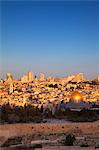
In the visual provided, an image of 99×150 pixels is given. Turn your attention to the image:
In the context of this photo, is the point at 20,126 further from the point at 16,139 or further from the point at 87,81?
the point at 87,81

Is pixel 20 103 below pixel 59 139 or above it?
above

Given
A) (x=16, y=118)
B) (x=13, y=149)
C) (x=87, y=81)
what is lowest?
(x=13, y=149)

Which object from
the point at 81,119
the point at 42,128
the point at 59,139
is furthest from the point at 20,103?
the point at 59,139

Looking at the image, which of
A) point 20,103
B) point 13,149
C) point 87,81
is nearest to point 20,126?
point 13,149

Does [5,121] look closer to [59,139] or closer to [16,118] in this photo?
[16,118]

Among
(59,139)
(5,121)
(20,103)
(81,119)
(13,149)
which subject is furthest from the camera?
(20,103)

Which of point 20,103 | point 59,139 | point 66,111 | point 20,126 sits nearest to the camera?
point 59,139

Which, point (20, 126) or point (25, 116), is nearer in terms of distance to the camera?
point (20, 126)

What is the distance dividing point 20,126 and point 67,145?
412 cm

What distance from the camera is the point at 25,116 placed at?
70.4ft

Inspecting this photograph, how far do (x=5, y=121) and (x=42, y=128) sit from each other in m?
1.99

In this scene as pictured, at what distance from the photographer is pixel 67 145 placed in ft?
48.6

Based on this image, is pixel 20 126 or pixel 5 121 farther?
pixel 5 121

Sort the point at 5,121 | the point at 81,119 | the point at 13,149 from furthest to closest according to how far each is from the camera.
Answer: the point at 81,119
the point at 5,121
the point at 13,149
